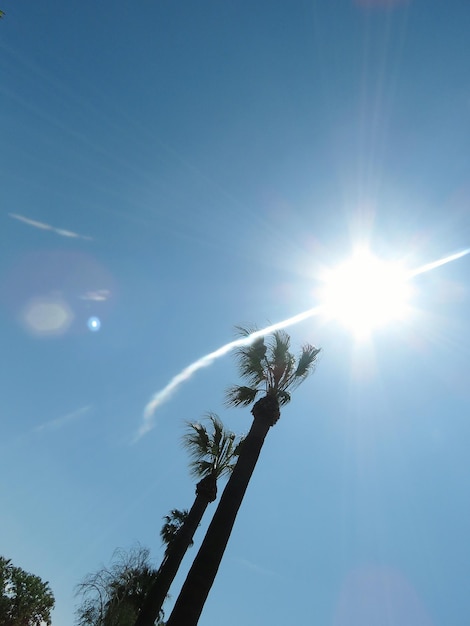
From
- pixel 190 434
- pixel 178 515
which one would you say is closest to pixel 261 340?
pixel 190 434

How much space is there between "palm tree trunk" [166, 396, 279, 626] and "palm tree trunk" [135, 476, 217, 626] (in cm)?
520

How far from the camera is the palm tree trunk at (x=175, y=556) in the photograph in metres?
13.5

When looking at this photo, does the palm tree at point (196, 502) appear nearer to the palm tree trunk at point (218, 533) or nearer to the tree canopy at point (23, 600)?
the palm tree trunk at point (218, 533)

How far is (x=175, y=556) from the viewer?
1424 cm

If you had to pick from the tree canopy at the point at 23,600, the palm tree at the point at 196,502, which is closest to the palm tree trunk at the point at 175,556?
the palm tree at the point at 196,502

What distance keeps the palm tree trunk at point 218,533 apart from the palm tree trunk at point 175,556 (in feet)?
17.1

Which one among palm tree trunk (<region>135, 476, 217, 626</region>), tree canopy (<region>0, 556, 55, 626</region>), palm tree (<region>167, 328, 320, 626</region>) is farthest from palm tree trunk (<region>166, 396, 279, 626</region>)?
tree canopy (<region>0, 556, 55, 626</region>)

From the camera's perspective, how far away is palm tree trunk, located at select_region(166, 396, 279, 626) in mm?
8523

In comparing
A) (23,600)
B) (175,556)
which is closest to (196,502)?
A: (175,556)

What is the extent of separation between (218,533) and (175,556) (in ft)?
19.4

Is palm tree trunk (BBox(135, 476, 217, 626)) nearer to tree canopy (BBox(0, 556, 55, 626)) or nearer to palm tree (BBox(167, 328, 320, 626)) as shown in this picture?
palm tree (BBox(167, 328, 320, 626))

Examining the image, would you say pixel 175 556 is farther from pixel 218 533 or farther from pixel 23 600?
pixel 23 600

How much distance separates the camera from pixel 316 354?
47.3ft

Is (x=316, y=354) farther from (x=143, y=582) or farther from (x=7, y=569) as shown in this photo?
(x=7, y=569)
